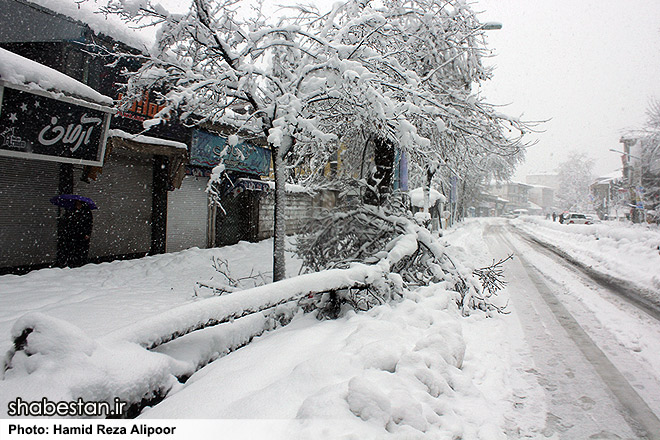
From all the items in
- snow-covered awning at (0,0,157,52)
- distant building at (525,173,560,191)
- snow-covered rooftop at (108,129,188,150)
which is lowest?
snow-covered rooftop at (108,129,188,150)

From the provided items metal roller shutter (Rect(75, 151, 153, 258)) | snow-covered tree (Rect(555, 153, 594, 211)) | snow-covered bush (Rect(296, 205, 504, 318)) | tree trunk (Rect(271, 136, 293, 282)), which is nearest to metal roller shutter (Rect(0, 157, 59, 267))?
metal roller shutter (Rect(75, 151, 153, 258))

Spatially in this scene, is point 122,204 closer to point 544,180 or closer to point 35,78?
point 35,78

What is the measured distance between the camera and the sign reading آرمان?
5605 mm

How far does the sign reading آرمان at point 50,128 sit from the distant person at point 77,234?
2180 mm

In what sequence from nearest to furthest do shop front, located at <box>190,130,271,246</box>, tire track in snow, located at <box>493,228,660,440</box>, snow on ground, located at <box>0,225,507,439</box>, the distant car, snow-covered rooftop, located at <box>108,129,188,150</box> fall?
snow on ground, located at <box>0,225,507,439</box>, tire track in snow, located at <box>493,228,660,440</box>, snow-covered rooftop, located at <box>108,129,188,150</box>, shop front, located at <box>190,130,271,246</box>, the distant car

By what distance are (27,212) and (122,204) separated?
7.64 feet

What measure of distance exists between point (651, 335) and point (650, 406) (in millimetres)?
2349

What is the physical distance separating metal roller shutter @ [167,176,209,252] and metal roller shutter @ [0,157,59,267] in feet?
10.9

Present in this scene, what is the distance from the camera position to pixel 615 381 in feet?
11.2

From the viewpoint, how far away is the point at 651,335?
468 cm

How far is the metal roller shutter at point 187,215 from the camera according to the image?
38.5ft

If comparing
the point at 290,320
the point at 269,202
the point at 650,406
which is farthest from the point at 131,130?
the point at 650,406

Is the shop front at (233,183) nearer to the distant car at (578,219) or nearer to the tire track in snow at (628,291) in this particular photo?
the tire track in snow at (628,291)

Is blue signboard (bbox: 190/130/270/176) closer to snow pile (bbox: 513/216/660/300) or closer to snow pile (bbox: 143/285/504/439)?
snow pile (bbox: 143/285/504/439)
